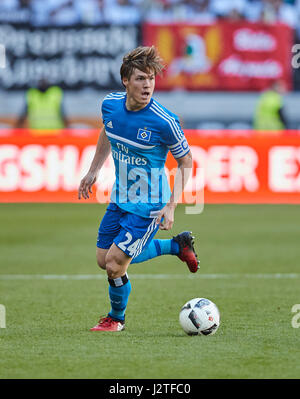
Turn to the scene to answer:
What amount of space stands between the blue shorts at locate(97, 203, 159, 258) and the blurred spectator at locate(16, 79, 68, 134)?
13341 millimetres

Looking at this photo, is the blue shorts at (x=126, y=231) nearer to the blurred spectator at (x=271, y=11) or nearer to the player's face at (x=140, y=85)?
the player's face at (x=140, y=85)

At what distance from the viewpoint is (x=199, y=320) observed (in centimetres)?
608

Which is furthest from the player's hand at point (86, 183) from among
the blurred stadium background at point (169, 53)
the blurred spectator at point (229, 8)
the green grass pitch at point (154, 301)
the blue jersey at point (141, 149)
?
the blurred spectator at point (229, 8)

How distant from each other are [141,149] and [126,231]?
61 cm

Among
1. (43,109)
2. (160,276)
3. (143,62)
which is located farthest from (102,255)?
(43,109)

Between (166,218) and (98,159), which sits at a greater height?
(98,159)

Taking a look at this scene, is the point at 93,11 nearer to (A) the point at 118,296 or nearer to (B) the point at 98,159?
(B) the point at 98,159

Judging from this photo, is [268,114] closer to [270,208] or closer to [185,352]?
[270,208]

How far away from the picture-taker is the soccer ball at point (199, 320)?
19.9ft

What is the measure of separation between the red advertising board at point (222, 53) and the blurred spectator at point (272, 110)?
2.51 ft

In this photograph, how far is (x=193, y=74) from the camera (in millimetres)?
21047

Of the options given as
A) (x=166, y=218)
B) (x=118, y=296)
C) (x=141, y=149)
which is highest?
(x=141, y=149)

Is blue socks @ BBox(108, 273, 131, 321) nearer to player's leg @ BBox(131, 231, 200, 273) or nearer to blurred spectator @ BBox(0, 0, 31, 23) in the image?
player's leg @ BBox(131, 231, 200, 273)

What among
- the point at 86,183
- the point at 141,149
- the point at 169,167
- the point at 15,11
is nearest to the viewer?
the point at 141,149
